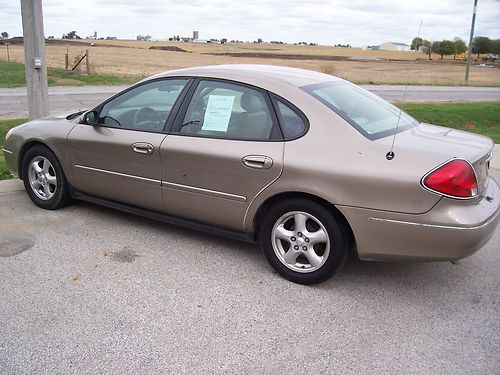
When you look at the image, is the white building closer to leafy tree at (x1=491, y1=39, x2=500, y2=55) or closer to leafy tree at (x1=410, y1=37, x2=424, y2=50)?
leafy tree at (x1=410, y1=37, x2=424, y2=50)

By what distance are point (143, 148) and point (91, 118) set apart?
0.79m

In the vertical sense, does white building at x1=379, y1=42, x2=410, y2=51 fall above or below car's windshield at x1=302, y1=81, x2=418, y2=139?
above

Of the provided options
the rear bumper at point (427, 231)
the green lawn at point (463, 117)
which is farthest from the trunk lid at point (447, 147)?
the green lawn at point (463, 117)

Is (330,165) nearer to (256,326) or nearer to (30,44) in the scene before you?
(256,326)

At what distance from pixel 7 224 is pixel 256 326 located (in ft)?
9.57

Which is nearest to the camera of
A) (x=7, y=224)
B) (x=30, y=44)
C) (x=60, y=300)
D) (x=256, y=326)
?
(x=256, y=326)

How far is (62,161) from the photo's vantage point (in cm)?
496

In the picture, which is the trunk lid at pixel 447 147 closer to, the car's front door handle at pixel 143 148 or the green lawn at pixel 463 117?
the car's front door handle at pixel 143 148

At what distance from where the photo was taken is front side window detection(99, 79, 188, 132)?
4383mm

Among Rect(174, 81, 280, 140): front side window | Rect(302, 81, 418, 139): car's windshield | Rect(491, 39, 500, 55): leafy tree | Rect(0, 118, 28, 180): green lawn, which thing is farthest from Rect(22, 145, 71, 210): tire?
Rect(491, 39, 500, 55): leafy tree

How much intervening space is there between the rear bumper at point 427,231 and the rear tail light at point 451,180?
0.06 meters

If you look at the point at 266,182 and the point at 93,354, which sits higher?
the point at 266,182

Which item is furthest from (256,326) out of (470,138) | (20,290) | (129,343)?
(470,138)

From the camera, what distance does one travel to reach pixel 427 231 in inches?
128
